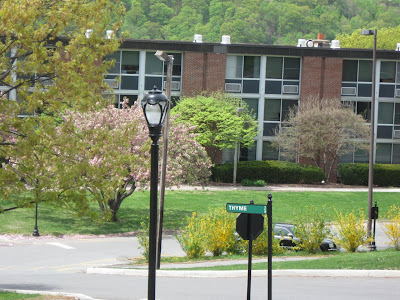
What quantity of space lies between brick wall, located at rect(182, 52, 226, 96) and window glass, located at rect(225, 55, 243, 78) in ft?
2.09

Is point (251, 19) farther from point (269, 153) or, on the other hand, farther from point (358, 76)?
point (269, 153)

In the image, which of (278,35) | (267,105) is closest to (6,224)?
(267,105)

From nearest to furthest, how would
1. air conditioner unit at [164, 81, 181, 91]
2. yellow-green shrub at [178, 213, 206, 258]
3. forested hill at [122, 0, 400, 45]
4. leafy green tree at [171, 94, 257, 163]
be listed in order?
yellow-green shrub at [178, 213, 206, 258]
leafy green tree at [171, 94, 257, 163]
air conditioner unit at [164, 81, 181, 91]
forested hill at [122, 0, 400, 45]

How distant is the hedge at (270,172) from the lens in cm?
4456

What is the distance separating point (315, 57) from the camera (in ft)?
155

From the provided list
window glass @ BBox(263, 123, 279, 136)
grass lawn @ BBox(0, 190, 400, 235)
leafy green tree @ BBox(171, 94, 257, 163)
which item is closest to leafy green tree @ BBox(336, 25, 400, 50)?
window glass @ BBox(263, 123, 279, 136)

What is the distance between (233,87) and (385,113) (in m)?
11.2

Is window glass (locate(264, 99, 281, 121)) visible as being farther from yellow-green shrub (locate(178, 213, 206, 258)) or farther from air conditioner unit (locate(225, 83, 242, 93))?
yellow-green shrub (locate(178, 213, 206, 258))

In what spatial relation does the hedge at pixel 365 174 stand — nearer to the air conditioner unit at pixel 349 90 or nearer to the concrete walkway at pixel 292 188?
the concrete walkway at pixel 292 188

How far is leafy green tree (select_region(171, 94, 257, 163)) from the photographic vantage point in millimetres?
43219

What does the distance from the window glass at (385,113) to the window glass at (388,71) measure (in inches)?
70.1

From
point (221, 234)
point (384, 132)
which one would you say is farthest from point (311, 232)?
point (384, 132)

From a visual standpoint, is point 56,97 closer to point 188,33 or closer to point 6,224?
point 6,224

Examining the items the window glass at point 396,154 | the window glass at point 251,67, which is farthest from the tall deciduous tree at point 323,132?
the window glass at point 251,67
